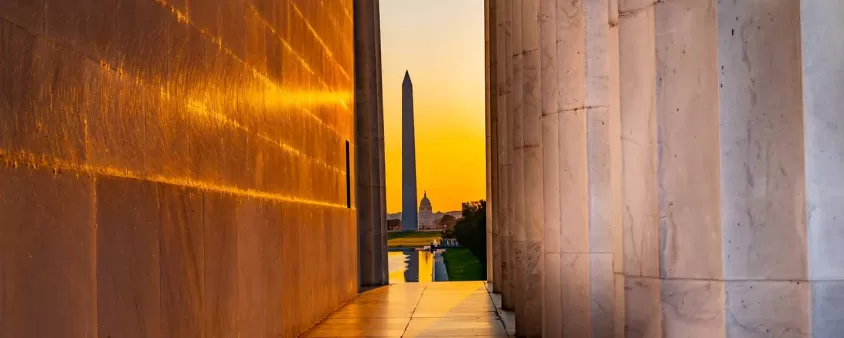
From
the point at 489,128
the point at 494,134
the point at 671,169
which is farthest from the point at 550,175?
the point at 489,128

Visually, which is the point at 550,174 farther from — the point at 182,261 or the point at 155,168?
the point at 155,168

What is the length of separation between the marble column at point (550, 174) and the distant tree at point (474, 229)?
54285 mm

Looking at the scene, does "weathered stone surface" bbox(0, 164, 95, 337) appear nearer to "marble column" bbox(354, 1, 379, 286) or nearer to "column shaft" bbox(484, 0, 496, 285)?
"column shaft" bbox(484, 0, 496, 285)

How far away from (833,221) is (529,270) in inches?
338

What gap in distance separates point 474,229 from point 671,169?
6707cm

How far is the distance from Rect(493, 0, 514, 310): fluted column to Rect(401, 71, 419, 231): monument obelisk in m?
47.4

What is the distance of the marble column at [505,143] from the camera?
1805 cm

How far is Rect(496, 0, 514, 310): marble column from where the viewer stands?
59.2 ft

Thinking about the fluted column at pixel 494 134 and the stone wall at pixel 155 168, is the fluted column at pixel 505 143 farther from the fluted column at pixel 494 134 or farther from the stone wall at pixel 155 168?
the stone wall at pixel 155 168

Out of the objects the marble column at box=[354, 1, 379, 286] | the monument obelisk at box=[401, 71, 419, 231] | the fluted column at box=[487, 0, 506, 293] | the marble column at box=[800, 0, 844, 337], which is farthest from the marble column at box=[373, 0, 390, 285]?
the monument obelisk at box=[401, 71, 419, 231]

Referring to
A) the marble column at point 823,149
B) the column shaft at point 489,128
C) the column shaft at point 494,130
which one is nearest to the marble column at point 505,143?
the column shaft at point 494,130

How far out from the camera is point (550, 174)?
12.7 m

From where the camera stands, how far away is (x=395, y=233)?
329ft

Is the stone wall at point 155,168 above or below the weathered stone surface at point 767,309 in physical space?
above
